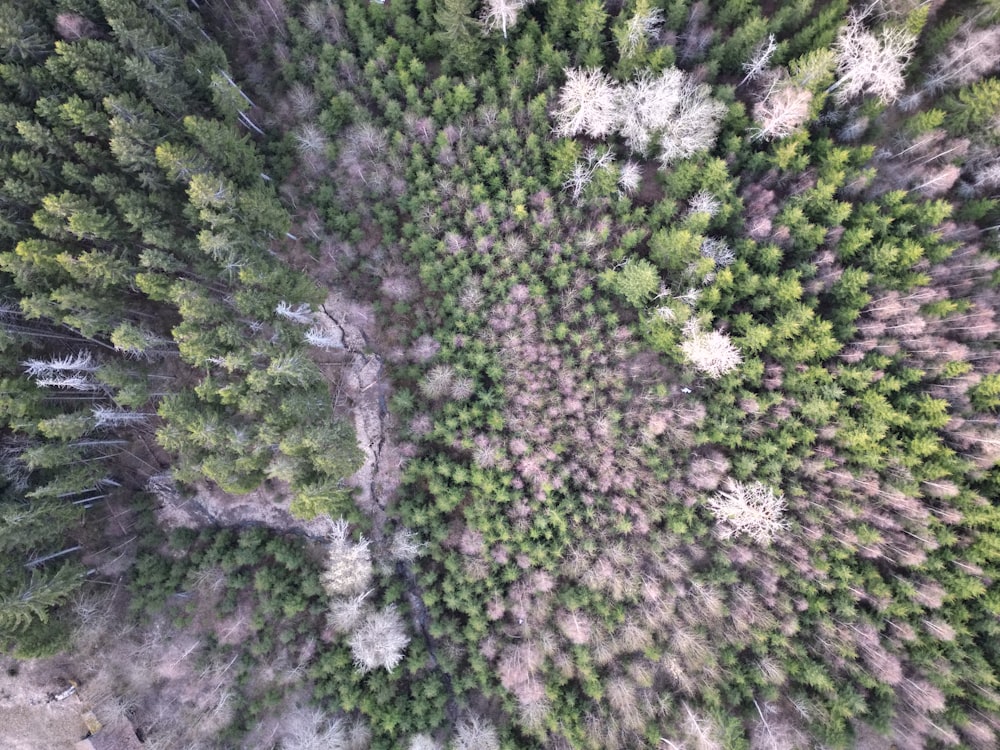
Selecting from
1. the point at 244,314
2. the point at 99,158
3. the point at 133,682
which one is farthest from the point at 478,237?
the point at 133,682

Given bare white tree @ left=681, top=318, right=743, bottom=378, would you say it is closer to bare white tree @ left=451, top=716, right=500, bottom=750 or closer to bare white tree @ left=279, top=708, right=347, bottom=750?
bare white tree @ left=451, top=716, right=500, bottom=750

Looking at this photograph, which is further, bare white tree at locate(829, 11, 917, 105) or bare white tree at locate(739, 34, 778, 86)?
bare white tree at locate(739, 34, 778, 86)

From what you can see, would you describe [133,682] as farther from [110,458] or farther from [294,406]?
[294,406]

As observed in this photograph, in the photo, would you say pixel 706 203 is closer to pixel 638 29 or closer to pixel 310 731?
pixel 638 29

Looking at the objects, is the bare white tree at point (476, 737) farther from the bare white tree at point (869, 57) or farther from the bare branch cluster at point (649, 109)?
the bare white tree at point (869, 57)

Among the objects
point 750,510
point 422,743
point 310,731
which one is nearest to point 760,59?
point 750,510

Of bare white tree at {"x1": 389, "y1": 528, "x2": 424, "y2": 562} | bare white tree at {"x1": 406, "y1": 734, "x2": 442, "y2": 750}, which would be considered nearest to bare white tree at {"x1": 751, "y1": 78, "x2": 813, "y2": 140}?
bare white tree at {"x1": 389, "y1": 528, "x2": 424, "y2": 562}
